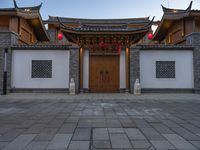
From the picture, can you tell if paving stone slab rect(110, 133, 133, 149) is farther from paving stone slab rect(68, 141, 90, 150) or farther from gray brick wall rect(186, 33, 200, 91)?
gray brick wall rect(186, 33, 200, 91)

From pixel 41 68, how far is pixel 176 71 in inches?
350

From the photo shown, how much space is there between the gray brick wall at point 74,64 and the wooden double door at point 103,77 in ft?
3.71

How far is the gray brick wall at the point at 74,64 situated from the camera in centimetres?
1089

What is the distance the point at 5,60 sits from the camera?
35.3 ft

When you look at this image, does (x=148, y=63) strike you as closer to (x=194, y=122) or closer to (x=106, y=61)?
(x=106, y=61)

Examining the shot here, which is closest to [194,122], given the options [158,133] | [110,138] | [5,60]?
[158,133]

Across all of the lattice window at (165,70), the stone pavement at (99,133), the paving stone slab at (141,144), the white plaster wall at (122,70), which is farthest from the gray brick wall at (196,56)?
the paving stone slab at (141,144)

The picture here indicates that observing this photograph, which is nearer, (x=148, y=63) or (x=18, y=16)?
(x=148, y=63)

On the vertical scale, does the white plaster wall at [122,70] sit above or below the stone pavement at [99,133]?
above

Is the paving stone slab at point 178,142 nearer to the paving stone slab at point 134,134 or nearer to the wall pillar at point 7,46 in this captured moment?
the paving stone slab at point 134,134

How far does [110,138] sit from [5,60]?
1006 cm

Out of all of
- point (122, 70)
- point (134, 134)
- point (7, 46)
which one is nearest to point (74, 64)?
point (122, 70)

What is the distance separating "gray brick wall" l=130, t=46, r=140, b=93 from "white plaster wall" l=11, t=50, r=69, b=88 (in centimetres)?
418

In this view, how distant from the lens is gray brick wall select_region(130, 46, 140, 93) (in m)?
10.9
